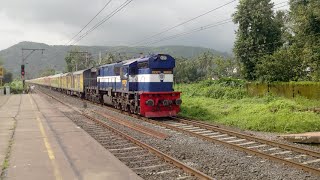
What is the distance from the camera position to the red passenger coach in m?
19.1

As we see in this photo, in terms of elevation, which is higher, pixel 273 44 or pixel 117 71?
pixel 273 44

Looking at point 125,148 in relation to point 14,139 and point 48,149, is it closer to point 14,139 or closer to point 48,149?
point 48,149

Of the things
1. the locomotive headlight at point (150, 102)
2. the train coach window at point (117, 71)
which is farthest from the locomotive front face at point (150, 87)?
the train coach window at point (117, 71)

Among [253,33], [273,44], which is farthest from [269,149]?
[273,44]

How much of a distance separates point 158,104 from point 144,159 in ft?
31.4

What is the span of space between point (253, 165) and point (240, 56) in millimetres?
36567

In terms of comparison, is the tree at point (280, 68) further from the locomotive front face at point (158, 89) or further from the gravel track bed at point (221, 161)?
the gravel track bed at point (221, 161)

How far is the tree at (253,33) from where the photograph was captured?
142 ft

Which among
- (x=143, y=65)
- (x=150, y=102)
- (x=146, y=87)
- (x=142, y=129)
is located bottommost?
(x=142, y=129)

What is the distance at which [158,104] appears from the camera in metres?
19.5

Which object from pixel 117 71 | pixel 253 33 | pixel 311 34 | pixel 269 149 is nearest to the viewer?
pixel 269 149

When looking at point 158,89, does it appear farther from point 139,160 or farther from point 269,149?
point 139,160

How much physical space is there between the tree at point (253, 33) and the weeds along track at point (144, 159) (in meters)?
32.1

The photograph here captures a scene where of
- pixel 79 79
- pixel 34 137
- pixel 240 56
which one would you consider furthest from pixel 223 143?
pixel 240 56
